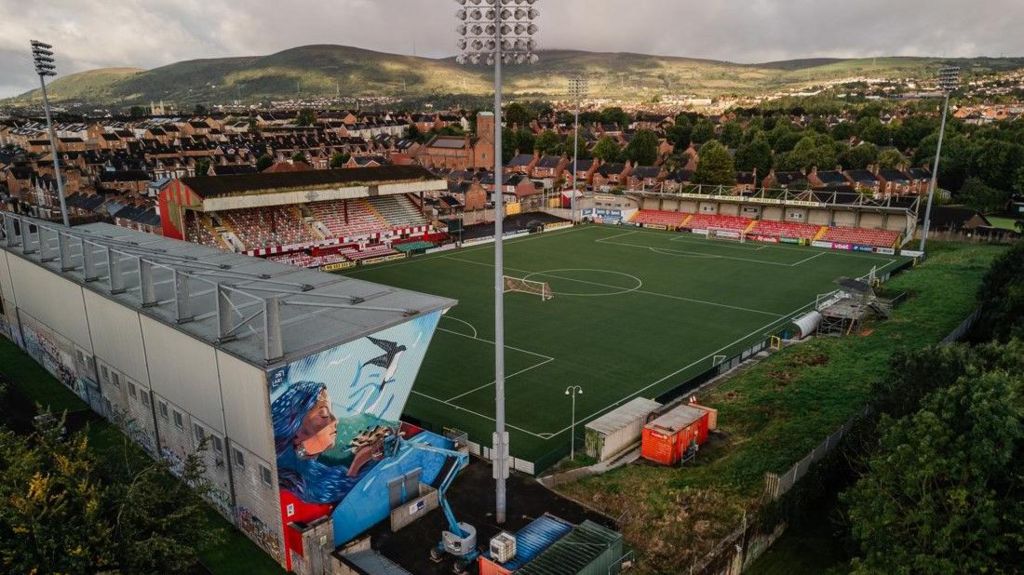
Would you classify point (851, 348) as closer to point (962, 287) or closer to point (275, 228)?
point (962, 287)

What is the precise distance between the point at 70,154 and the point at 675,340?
406ft

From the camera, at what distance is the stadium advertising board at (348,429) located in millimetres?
18406

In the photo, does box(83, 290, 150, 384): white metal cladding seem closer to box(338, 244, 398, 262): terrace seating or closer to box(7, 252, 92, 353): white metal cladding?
box(7, 252, 92, 353): white metal cladding

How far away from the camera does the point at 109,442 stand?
26.2 m

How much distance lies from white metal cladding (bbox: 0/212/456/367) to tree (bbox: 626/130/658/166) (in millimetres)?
100704

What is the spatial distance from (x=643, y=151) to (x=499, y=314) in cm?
10966

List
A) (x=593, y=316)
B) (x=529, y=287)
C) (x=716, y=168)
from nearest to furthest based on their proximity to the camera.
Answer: (x=593, y=316), (x=529, y=287), (x=716, y=168)

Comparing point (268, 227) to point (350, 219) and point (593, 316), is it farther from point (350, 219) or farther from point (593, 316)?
point (593, 316)

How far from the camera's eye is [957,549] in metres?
14.2

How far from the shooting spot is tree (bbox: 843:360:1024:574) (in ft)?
46.3

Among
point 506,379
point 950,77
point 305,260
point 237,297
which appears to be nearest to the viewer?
point 237,297

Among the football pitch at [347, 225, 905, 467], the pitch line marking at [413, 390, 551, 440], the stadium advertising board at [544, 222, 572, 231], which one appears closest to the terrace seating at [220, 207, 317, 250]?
the football pitch at [347, 225, 905, 467]

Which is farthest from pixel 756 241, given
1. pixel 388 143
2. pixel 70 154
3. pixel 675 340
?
pixel 70 154

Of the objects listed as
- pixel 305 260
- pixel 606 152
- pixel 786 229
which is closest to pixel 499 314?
pixel 305 260
